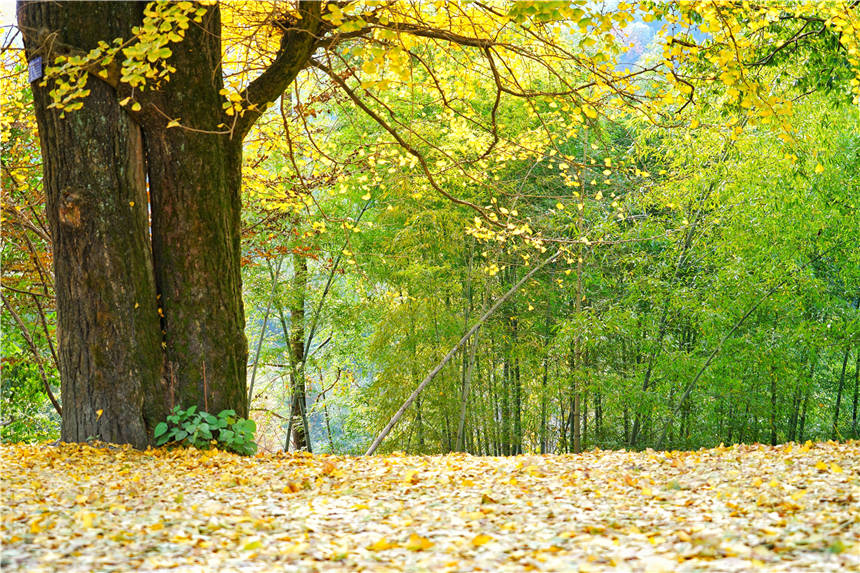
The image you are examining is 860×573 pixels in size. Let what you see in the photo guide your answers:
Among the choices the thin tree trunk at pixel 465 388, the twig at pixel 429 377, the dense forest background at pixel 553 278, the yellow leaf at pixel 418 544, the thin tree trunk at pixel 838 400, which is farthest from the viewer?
the thin tree trunk at pixel 838 400

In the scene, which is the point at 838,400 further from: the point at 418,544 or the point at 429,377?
the point at 418,544

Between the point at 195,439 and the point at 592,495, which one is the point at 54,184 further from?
the point at 592,495

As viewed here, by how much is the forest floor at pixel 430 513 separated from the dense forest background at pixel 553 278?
3078 mm

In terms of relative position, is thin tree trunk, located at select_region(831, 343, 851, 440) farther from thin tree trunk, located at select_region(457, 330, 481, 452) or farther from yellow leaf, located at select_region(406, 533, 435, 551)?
yellow leaf, located at select_region(406, 533, 435, 551)

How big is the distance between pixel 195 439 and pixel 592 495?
82.0 inches

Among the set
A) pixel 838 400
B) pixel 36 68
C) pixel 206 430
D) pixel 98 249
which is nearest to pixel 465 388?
pixel 838 400

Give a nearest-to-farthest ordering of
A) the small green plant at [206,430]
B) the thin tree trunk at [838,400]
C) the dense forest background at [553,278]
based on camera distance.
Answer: the small green plant at [206,430]
the dense forest background at [553,278]
the thin tree trunk at [838,400]

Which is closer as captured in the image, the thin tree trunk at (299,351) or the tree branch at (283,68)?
the tree branch at (283,68)

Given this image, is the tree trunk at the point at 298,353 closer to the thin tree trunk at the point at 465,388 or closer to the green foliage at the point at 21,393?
the thin tree trunk at the point at 465,388

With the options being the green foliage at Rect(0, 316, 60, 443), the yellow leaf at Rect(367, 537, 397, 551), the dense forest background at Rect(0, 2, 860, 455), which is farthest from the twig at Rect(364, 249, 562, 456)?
the green foliage at Rect(0, 316, 60, 443)

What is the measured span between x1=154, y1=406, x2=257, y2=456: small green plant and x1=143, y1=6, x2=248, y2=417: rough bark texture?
0.07m

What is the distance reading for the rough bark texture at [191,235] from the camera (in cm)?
369

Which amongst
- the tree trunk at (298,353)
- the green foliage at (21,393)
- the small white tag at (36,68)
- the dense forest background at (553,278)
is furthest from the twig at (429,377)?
the green foliage at (21,393)

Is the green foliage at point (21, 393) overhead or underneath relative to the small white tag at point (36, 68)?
underneath
